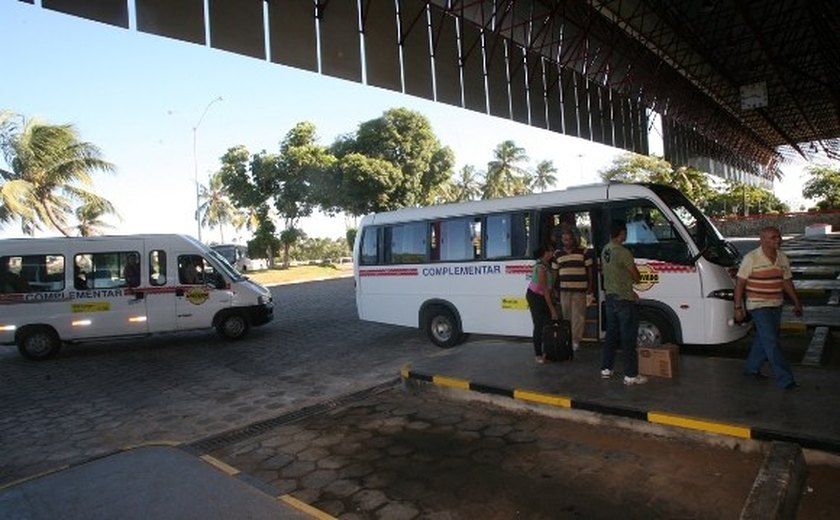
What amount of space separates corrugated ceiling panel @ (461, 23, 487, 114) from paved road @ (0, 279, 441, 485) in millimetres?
8723

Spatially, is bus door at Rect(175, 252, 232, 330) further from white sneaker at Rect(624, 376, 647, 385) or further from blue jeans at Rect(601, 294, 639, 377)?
white sneaker at Rect(624, 376, 647, 385)

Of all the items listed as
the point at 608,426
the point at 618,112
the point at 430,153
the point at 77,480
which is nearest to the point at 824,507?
the point at 608,426

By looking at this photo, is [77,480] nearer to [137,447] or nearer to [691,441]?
[137,447]

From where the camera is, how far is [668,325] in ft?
23.3

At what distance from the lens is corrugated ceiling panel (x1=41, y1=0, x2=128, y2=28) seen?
948 centimetres

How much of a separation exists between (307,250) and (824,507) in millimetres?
49333

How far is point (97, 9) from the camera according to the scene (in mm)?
9836

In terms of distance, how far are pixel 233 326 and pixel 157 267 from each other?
1869 mm

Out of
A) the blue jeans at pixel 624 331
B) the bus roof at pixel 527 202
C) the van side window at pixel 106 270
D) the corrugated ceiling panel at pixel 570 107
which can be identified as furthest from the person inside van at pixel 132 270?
the corrugated ceiling panel at pixel 570 107

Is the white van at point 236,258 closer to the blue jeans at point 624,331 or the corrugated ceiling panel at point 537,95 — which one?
the corrugated ceiling panel at point 537,95

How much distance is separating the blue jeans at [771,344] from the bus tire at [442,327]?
4.63m

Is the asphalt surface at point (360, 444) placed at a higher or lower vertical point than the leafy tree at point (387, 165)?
lower

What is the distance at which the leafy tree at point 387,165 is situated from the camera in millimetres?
36781

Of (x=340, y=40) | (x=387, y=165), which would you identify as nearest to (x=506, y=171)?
(x=387, y=165)
